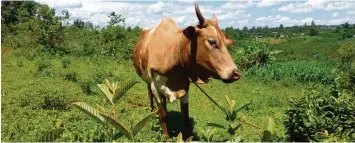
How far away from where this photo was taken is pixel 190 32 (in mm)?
3791

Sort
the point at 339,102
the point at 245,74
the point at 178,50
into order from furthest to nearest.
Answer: the point at 245,74 < the point at 178,50 < the point at 339,102

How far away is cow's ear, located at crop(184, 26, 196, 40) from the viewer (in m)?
3.76

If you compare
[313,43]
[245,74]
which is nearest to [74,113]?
[245,74]

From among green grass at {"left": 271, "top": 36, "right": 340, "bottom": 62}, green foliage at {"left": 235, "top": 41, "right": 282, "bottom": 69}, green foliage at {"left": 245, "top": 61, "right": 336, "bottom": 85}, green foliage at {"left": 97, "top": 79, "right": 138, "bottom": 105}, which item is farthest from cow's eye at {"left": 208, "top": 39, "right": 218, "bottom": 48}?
green grass at {"left": 271, "top": 36, "right": 340, "bottom": 62}

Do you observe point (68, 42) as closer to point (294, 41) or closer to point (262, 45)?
point (262, 45)

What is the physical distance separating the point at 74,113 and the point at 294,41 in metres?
62.1

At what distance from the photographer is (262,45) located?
1475 cm

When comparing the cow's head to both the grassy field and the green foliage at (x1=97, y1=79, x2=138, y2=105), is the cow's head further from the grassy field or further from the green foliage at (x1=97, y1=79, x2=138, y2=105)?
the green foliage at (x1=97, y1=79, x2=138, y2=105)

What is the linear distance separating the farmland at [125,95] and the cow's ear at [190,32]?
0.89 m

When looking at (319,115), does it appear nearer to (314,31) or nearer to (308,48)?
(308,48)

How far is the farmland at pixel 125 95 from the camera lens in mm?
3275

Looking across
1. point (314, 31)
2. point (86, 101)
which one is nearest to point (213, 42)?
point (86, 101)

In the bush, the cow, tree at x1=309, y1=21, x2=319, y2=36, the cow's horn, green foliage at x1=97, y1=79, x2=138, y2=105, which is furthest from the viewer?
tree at x1=309, y1=21, x2=319, y2=36

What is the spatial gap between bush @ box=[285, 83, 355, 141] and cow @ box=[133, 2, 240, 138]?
615mm
